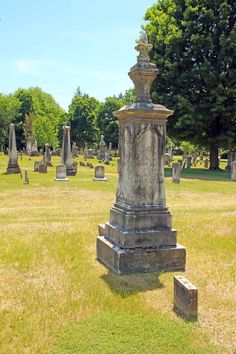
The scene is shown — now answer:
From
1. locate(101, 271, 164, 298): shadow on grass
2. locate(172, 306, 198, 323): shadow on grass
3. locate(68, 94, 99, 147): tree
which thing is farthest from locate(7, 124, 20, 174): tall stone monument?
locate(68, 94, 99, 147): tree

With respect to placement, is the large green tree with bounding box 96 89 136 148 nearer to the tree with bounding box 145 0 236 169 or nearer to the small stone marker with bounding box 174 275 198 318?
the tree with bounding box 145 0 236 169

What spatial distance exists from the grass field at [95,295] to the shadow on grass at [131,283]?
0.02 meters

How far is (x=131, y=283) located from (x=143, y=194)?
1.69m

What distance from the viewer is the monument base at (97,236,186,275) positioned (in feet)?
21.0

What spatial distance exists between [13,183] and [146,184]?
15.1 meters

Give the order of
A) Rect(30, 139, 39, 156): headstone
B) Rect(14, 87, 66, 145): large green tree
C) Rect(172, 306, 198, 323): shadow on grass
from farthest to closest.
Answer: Rect(14, 87, 66, 145): large green tree, Rect(30, 139, 39, 156): headstone, Rect(172, 306, 198, 323): shadow on grass

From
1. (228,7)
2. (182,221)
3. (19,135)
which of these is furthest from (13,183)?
(19,135)

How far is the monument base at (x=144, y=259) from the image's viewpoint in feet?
21.0

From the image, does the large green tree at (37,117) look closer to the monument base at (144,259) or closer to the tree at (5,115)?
the tree at (5,115)

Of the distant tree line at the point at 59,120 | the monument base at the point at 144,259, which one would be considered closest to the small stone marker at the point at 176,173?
the monument base at the point at 144,259

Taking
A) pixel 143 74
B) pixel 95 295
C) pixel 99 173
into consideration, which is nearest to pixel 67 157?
pixel 99 173

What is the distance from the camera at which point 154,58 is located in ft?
98.5

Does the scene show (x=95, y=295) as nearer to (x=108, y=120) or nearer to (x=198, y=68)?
(x=198, y=68)

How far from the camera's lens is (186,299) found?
4.84 metres
